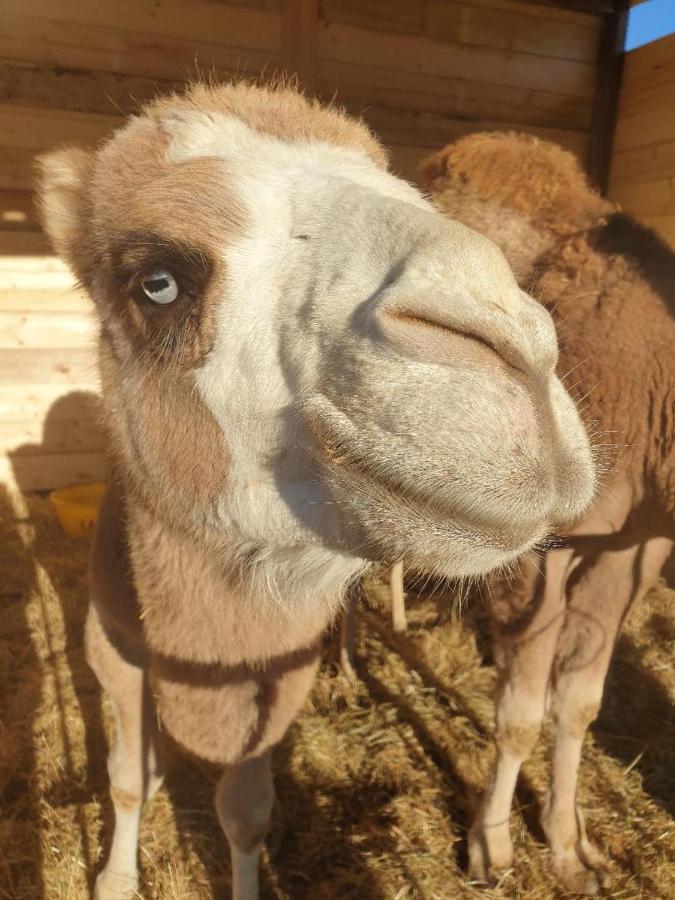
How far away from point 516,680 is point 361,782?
1.08 m

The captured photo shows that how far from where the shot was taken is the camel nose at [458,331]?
3.39 ft

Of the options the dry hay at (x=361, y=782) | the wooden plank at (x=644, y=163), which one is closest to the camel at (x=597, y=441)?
the dry hay at (x=361, y=782)

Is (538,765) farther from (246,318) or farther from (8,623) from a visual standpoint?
(8,623)

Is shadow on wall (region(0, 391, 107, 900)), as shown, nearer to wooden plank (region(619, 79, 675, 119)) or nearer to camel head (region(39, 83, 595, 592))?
camel head (region(39, 83, 595, 592))

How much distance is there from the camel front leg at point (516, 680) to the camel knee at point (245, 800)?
39.9 inches

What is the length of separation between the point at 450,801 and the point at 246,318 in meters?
2.74

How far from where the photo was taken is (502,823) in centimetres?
285

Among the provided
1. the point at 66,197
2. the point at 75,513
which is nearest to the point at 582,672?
the point at 66,197

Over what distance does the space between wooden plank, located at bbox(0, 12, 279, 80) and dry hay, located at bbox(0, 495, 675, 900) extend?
160 inches

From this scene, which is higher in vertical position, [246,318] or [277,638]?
[246,318]

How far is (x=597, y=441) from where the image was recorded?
2.33 m

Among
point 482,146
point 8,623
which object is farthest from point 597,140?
point 8,623

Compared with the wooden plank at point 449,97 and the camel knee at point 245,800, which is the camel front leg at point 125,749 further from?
the wooden plank at point 449,97

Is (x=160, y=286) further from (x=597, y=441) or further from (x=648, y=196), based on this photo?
(x=648, y=196)
